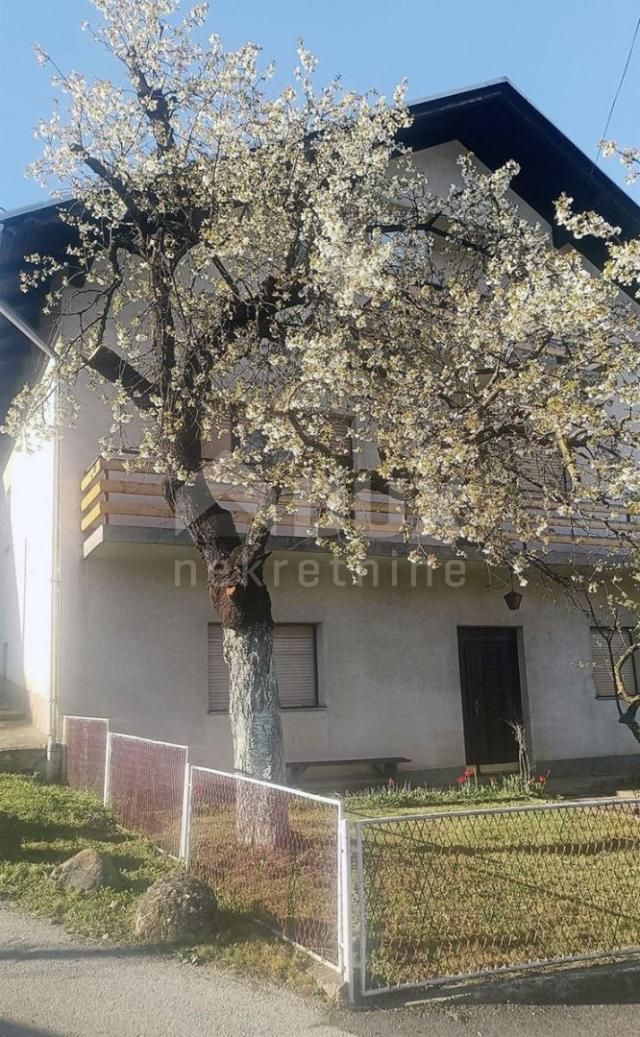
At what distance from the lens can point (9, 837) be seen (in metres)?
7.75

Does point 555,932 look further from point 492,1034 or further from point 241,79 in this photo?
point 241,79

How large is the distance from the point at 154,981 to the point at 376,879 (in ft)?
5.25

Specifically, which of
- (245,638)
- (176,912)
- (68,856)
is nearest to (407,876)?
(176,912)

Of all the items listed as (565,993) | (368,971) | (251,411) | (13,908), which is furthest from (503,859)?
(251,411)

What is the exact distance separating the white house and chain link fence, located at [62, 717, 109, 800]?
0.59m

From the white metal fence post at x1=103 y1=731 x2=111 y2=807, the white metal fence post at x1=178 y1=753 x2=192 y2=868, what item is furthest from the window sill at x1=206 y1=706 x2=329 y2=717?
the white metal fence post at x1=178 y1=753 x2=192 y2=868

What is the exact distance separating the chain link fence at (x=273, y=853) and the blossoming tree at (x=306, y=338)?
86 cm

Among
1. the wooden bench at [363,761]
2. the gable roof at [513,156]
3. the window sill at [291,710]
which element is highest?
the gable roof at [513,156]

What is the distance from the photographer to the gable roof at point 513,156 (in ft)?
45.6

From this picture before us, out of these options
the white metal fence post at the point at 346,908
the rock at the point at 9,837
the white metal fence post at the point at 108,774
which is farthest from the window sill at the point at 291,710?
the white metal fence post at the point at 346,908

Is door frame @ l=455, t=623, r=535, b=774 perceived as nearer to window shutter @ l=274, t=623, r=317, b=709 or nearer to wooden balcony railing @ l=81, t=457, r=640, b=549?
window shutter @ l=274, t=623, r=317, b=709

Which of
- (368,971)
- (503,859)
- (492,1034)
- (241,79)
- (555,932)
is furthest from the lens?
(241,79)

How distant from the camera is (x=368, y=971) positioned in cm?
482

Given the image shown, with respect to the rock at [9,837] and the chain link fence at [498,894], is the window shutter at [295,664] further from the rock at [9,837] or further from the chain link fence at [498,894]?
the chain link fence at [498,894]
